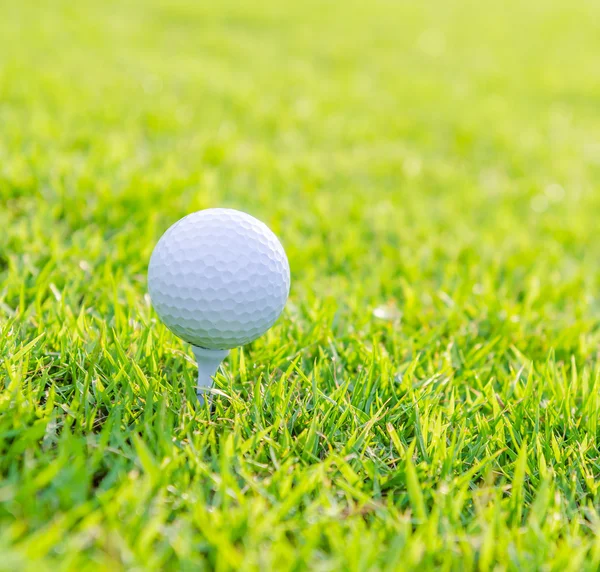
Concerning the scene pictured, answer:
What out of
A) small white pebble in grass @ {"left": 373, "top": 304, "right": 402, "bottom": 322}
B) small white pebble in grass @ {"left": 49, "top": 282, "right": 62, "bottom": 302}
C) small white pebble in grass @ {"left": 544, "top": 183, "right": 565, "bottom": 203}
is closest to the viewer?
small white pebble in grass @ {"left": 49, "top": 282, "right": 62, "bottom": 302}

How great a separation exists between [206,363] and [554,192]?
3.68m

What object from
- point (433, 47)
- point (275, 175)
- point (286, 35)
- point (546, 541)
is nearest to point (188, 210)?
point (275, 175)

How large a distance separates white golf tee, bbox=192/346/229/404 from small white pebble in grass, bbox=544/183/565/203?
3.47 meters

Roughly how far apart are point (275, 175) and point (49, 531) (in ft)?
10.5

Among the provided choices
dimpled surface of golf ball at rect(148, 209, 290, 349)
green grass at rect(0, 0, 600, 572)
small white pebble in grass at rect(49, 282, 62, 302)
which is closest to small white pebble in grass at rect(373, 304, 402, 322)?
green grass at rect(0, 0, 600, 572)

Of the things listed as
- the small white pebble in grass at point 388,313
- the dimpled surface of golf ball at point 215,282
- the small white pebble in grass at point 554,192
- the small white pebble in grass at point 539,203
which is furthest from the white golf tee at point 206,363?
the small white pebble in grass at point 554,192

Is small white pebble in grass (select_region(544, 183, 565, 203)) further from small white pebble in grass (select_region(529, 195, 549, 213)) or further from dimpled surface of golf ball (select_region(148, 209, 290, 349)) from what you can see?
dimpled surface of golf ball (select_region(148, 209, 290, 349))

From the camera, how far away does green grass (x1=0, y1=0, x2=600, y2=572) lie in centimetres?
129

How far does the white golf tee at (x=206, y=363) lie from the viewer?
67.2 inches

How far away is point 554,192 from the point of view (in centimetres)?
454

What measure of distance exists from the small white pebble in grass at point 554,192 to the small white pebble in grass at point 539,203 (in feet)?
0.22

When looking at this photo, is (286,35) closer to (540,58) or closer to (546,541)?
(540,58)

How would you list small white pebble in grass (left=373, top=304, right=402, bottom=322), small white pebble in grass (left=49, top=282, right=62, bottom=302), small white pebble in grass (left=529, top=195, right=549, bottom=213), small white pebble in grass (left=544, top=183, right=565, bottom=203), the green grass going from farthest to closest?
small white pebble in grass (left=544, top=183, right=565, bottom=203) → small white pebble in grass (left=529, top=195, right=549, bottom=213) → small white pebble in grass (left=373, top=304, right=402, bottom=322) → small white pebble in grass (left=49, top=282, right=62, bottom=302) → the green grass

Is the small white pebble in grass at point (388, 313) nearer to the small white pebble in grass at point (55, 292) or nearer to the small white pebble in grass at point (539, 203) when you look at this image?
the small white pebble in grass at point (55, 292)
